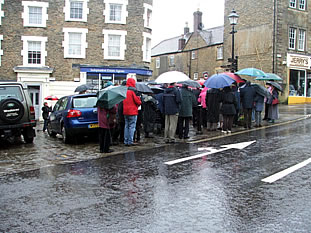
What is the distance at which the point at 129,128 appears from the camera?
35.8 feet

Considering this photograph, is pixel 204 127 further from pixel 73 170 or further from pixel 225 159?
pixel 73 170

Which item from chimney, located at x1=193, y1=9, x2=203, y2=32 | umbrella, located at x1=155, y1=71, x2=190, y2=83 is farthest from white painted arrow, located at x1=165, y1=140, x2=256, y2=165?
chimney, located at x1=193, y1=9, x2=203, y2=32

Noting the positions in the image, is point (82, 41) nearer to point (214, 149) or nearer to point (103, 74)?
point (103, 74)

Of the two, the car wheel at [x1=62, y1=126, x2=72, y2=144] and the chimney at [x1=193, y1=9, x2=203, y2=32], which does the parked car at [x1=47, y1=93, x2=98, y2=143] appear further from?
the chimney at [x1=193, y1=9, x2=203, y2=32]

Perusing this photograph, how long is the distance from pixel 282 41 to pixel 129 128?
2535cm

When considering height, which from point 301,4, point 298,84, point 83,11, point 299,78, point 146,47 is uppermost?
point 301,4

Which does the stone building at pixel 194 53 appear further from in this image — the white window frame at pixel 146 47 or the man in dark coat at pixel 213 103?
the man in dark coat at pixel 213 103

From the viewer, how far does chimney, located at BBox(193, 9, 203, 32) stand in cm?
5072

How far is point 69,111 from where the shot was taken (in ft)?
38.1

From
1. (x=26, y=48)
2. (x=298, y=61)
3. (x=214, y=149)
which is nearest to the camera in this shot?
(x=214, y=149)

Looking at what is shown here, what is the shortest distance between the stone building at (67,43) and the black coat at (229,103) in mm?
17030

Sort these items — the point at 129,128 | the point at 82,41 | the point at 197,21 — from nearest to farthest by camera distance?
the point at 129,128
the point at 82,41
the point at 197,21

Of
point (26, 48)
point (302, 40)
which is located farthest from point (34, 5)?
point (302, 40)

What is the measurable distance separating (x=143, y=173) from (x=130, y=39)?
23553mm
